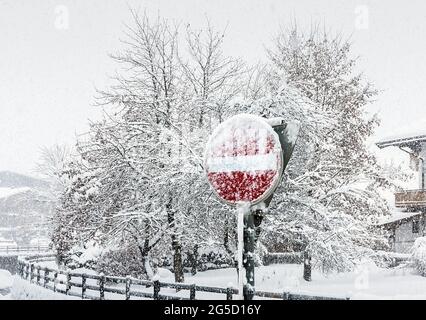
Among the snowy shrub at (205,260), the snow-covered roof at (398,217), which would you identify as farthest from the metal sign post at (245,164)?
the snow-covered roof at (398,217)

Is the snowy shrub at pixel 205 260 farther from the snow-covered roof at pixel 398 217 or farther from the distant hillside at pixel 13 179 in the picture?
the distant hillside at pixel 13 179

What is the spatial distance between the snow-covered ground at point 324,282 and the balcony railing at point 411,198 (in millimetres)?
5593

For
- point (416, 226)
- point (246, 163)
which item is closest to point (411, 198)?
point (416, 226)

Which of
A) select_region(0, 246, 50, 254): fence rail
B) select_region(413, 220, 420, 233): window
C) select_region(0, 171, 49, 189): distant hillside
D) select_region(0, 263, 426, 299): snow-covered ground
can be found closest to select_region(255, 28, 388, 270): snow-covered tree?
select_region(0, 263, 426, 299): snow-covered ground

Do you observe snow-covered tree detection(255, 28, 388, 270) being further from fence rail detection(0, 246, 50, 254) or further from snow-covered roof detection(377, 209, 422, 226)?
fence rail detection(0, 246, 50, 254)

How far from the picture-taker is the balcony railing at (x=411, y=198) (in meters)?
27.0

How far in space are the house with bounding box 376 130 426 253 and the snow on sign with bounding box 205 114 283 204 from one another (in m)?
23.5

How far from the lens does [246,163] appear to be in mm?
5383

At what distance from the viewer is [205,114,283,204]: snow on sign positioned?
17.6 ft

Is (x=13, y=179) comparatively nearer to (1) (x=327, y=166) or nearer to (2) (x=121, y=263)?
(2) (x=121, y=263)

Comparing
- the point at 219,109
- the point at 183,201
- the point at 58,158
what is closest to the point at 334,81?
the point at 219,109

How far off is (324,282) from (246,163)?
1684 centimetres

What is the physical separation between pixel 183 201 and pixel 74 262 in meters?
9.65

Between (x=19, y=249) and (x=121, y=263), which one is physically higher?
(x=121, y=263)
